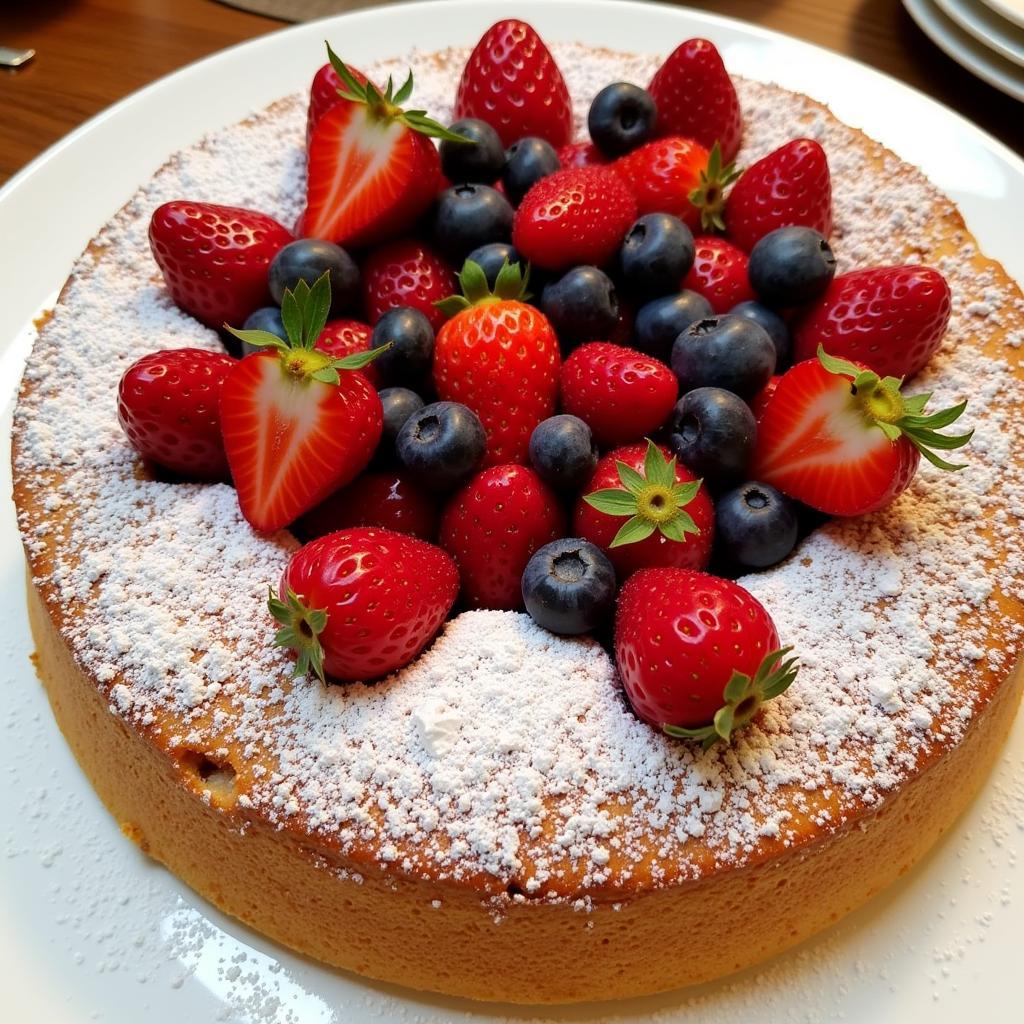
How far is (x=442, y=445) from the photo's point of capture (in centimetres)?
123

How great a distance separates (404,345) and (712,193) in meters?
0.58

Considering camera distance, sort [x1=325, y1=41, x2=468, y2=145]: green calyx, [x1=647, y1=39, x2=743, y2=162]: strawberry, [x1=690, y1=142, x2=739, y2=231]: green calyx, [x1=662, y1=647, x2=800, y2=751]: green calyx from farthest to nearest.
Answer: [x1=647, y1=39, x2=743, y2=162]: strawberry → [x1=690, y1=142, x2=739, y2=231]: green calyx → [x1=325, y1=41, x2=468, y2=145]: green calyx → [x1=662, y1=647, x2=800, y2=751]: green calyx

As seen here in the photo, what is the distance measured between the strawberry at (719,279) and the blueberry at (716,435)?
0.28 meters

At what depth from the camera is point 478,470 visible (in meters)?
1.31

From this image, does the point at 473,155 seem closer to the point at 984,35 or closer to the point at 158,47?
the point at 984,35

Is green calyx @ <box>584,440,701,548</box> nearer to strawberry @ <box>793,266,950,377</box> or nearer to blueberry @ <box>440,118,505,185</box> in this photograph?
strawberry @ <box>793,266,950,377</box>

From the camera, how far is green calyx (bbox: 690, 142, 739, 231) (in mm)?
1573

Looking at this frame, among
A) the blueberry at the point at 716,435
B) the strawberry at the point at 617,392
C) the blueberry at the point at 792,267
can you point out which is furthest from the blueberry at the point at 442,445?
the blueberry at the point at 792,267

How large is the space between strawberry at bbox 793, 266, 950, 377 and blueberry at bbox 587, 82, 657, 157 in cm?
A: 45

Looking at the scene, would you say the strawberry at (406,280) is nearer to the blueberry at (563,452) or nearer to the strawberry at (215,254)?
the strawberry at (215,254)

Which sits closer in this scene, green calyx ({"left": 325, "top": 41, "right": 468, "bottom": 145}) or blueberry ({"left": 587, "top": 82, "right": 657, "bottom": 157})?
green calyx ({"left": 325, "top": 41, "right": 468, "bottom": 145})

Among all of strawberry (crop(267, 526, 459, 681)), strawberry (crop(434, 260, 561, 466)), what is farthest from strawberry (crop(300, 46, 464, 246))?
strawberry (crop(267, 526, 459, 681))

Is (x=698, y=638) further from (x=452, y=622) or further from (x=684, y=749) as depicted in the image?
(x=452, y=622)

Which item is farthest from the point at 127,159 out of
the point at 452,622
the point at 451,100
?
the point at 452,622
